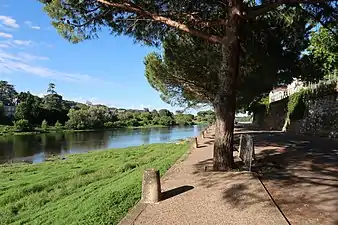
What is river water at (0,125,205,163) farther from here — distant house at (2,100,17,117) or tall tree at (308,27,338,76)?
distant house at (2,100,17,117)

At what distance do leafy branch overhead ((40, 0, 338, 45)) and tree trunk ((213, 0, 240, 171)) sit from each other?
8.9 inches

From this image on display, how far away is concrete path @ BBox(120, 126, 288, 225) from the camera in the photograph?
5.19 metres

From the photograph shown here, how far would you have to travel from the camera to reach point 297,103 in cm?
2684

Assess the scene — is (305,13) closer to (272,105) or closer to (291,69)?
(291,69)

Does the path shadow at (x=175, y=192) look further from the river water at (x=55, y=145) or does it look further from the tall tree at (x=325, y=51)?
the river water at (x=55, y=145)

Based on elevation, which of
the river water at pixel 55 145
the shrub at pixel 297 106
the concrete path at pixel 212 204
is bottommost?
the river water at pixel 55 145

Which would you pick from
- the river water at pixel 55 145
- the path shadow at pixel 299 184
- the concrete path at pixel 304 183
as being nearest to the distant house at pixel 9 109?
the river water at pixel 55 145

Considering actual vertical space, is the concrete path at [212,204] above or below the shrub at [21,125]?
below

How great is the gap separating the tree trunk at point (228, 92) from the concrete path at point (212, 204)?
72 cm

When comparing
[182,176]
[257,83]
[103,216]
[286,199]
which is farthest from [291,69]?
[103,216]

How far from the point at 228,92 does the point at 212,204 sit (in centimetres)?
368

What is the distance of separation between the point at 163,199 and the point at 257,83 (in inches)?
574

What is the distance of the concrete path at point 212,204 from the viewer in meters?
5.19

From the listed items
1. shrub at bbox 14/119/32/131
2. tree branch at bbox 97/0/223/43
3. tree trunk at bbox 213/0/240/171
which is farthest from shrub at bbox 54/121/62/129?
tree trunk at bbox 213/0/240/171
